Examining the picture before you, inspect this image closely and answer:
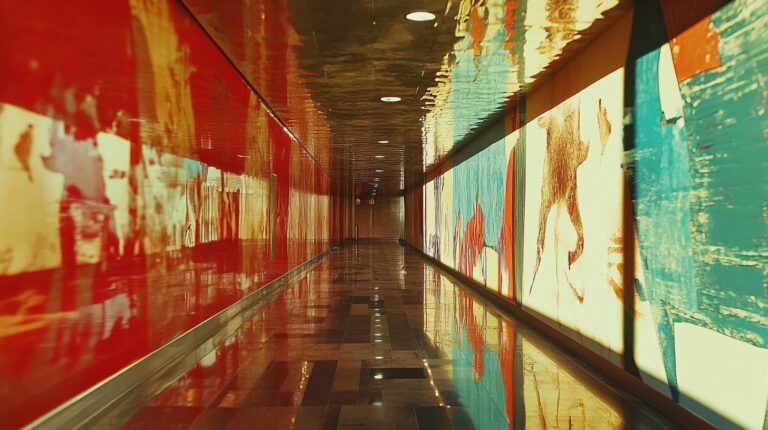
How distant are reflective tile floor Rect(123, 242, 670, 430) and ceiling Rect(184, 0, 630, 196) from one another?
345cm

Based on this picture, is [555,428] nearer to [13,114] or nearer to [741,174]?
[741,174]

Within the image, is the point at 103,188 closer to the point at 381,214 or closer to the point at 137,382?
the point at 137,382

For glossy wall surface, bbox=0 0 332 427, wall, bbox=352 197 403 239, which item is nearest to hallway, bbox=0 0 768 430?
glossy wall surface, bbox=0 0 332 427

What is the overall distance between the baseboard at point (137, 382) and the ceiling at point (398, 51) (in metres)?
3.42

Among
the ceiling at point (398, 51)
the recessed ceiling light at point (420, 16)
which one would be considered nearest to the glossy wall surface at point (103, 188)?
the ceiling at point (398, 51)

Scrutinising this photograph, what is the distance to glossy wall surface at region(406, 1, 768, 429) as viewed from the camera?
378cm

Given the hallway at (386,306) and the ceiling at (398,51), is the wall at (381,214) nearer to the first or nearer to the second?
the ceiling at (398,51)

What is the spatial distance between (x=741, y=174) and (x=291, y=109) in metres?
8.52

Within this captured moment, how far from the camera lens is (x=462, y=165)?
51.3 feet

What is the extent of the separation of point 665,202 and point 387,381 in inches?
111

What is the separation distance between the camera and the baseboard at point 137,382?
162 inches

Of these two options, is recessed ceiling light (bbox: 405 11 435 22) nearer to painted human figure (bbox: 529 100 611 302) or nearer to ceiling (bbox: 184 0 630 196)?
ceiling (bbox: 184 0 630 196)

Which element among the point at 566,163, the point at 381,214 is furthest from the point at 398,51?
the point at 381,214

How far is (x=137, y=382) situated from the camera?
5.21 m
